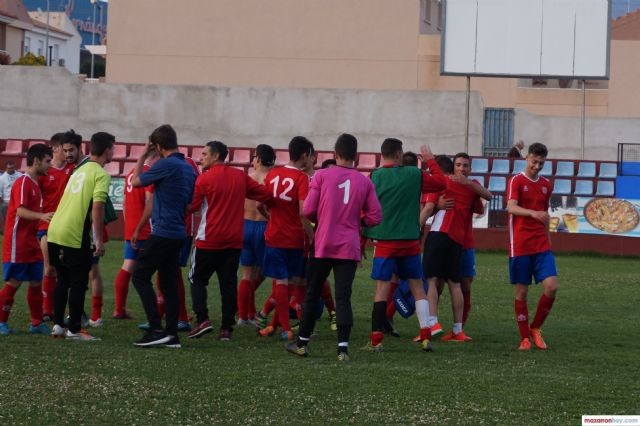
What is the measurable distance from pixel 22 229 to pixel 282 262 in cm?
252

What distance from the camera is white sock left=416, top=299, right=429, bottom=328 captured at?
10.4 metres

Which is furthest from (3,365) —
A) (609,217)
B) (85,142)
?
(85,142)

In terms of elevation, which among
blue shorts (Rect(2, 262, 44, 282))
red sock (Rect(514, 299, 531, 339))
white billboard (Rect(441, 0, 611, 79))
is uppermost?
white billboard (Rect(441, 0, 611, 79))

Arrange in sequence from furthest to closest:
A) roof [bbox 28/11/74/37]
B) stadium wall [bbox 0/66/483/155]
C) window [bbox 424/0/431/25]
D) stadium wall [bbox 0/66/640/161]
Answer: roof [bbox 28/11/74/37], window [bbox 424/0/431/25], stadium wall [bbox 0/66/483/155], stadium wall [bbox 0/66/640/161]

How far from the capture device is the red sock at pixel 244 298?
39.1 ft

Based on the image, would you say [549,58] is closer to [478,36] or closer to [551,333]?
[478,36]

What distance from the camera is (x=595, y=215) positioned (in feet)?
85.0

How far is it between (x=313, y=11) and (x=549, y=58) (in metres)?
11.5

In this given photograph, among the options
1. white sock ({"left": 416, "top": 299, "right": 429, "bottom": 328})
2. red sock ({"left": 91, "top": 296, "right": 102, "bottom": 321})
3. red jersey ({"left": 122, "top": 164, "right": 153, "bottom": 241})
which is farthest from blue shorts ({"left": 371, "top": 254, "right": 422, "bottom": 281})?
red sock ({"left": 91, "top": 296, "right": 102, "bottom": 321})

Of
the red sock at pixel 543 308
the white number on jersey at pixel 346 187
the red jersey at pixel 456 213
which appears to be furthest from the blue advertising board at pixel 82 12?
the white number on jersey at pixel 346 187

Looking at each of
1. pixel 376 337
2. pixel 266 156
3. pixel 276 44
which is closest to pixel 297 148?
pixel 266 156

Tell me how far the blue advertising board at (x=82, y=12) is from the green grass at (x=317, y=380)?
104 metres

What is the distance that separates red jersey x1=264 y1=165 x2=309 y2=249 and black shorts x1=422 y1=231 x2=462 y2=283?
1.29 m

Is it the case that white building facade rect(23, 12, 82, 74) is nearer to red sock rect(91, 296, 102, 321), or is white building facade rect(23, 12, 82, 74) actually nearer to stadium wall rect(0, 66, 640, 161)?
stadium wall rect(0, 66, 640, 161)
